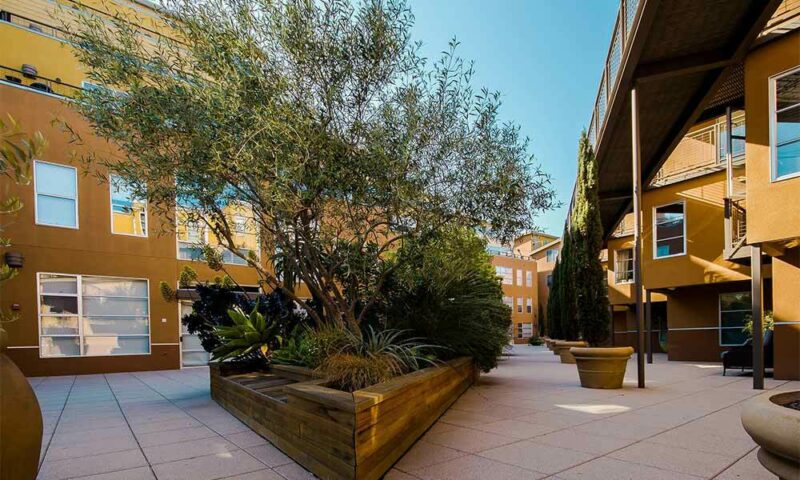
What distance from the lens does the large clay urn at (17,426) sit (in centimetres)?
239

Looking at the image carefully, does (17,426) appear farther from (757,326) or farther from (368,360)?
(757,326)

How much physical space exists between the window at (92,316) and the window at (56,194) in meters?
1.40

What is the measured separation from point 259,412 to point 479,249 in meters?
3.35

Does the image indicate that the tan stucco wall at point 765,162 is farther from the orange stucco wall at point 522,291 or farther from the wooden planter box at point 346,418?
the orange stucco wall at point 522,291

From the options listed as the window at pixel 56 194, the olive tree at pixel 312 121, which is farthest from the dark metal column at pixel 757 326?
the window at pixel 56 194

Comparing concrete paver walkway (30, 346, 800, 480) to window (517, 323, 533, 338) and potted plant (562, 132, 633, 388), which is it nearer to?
potted plant (562, 132, 633, 388)

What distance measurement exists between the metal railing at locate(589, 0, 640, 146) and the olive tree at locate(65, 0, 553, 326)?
4048 mm

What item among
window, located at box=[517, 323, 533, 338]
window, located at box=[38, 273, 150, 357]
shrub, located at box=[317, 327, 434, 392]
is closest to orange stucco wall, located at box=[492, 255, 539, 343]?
window, located at box=[517, 323, 533, 338]

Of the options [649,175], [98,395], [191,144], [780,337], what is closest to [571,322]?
[780,337]

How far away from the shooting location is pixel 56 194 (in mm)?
10711

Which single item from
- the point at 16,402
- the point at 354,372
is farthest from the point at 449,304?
the point at 16,402

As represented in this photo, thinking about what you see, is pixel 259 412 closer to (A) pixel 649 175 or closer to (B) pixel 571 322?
(B) pixel 571 322

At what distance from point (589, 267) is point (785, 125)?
4.07 meters

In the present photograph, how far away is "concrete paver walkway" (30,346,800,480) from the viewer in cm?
322
